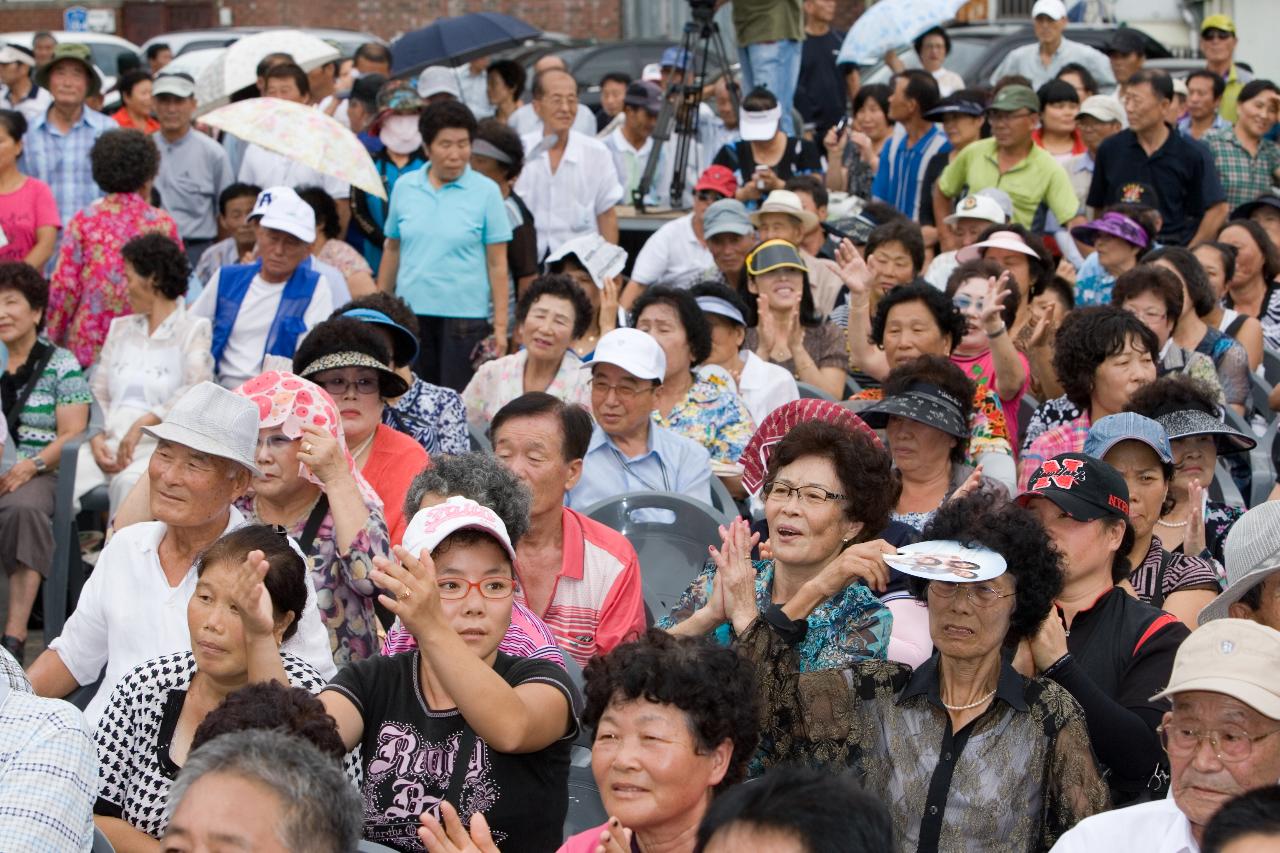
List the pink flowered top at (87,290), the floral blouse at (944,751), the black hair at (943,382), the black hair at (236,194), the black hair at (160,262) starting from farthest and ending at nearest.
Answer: the black hair at (236,194) → the pink flowered top at (87,290) → the black hair at (160,262) → the black hair at (943,382) → the floral blouse at (944,751)

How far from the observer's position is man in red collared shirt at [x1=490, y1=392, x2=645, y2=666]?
484 cm

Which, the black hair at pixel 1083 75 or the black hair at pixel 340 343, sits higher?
the black hair at pixel 1083 75

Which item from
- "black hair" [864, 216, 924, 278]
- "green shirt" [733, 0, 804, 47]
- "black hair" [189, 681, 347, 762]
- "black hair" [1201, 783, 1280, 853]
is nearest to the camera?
"black hair" [1201, 783, 1280, 853]

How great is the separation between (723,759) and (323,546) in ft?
5.65

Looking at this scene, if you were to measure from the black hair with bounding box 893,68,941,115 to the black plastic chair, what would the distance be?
5938mm

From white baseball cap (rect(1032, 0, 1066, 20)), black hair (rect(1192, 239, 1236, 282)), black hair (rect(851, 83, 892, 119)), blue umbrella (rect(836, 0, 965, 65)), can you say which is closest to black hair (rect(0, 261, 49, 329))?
black hair (rect(1192, 239, 1236, 282))

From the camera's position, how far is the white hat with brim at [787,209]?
8594mm

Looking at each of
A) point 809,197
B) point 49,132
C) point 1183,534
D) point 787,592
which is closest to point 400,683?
point 787,592

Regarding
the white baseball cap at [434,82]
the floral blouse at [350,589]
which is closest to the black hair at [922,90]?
the white baseball cap at [434,82]

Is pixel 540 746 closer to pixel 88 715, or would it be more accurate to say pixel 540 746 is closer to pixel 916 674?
pixel 916 674

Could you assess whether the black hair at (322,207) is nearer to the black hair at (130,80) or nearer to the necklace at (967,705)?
the black hair at (130,80)

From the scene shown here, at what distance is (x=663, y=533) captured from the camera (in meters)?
5.60

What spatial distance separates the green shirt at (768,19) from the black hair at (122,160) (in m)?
4.50

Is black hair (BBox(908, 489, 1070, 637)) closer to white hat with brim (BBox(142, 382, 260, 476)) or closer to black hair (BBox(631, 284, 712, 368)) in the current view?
white hat with brim (BBox(142, 382, 260, 476))
